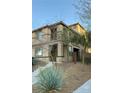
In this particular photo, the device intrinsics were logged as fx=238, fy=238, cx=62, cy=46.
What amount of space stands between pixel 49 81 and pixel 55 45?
0.98ft

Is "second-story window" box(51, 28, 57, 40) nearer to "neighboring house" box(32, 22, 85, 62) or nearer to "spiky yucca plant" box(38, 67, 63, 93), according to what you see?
"neighboring house" box(32, 22, 85, 62)

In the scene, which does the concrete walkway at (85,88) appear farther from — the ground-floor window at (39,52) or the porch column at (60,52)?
the ground-floor window at (39,52)

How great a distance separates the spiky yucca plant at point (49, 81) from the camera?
191 cm

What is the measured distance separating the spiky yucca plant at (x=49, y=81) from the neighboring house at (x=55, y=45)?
0.30ft

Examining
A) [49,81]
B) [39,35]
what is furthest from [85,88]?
[39,35]

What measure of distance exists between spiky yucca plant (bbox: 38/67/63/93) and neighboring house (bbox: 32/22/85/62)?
9cm

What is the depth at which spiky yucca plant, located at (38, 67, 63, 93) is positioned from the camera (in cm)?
191

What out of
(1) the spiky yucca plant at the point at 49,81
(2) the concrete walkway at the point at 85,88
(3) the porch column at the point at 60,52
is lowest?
(2) the concrete walkway at the point at 85,88

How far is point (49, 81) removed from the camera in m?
1.92

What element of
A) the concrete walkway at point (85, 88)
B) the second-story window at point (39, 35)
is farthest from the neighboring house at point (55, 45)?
the concrete walkway at point (85, 88)

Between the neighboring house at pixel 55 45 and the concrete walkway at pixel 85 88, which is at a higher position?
the neighboring house at pixel 55 45

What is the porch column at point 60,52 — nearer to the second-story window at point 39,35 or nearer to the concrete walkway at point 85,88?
the second-story window at point 39,35
